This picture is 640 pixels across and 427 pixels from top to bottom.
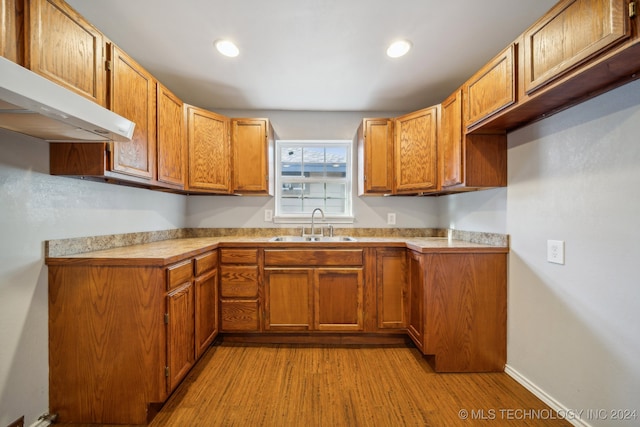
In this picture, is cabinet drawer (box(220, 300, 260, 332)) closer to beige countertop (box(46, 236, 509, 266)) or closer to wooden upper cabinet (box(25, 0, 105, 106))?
beige countertop (box(46, 236, 509, 266))

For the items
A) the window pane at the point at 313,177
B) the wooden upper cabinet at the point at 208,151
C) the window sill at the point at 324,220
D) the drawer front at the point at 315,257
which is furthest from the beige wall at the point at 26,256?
the window pane at the point at 313,177

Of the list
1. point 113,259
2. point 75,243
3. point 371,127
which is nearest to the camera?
point 113,259

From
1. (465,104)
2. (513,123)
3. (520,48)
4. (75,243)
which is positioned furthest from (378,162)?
(75,243)

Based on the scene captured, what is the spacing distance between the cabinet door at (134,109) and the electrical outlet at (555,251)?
258 cm

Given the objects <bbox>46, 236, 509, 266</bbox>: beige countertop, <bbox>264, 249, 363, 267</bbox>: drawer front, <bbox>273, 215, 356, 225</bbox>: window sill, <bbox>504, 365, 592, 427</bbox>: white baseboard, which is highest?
<bbox>273, 215, 356, 225</bbox>: window sill

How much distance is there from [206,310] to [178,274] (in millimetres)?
551

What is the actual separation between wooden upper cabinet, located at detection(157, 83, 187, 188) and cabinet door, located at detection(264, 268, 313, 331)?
1110 mm

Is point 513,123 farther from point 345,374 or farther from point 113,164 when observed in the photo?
point 113,164

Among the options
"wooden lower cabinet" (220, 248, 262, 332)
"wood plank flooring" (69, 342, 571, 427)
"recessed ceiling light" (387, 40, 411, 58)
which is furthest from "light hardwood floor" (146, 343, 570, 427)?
"recessed ceiling light" (387, 40, 411, 58)

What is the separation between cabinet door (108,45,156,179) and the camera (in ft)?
4.66

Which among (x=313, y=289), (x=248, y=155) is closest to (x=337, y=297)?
(x=313, y=289)

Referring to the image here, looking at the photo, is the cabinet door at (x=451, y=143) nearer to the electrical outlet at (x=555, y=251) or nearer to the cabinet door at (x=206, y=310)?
the electrical outlet at (x=555, y=251)

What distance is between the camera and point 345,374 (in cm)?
177

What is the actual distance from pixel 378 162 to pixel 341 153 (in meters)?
0.62
